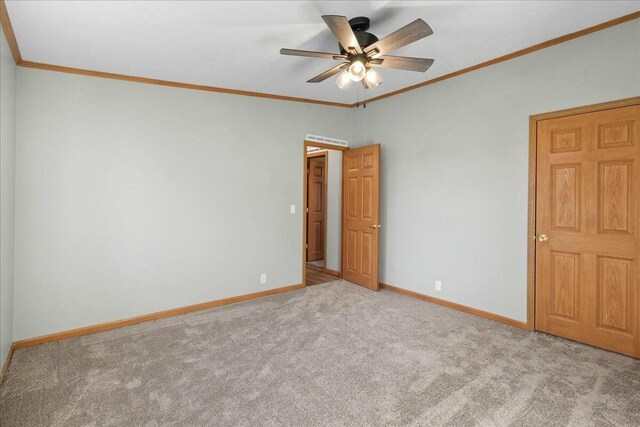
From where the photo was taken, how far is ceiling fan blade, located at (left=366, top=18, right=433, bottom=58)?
2.04m

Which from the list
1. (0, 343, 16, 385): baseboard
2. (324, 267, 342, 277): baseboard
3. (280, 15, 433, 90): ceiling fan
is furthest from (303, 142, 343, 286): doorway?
(0, 343, 16, 385): baseboard

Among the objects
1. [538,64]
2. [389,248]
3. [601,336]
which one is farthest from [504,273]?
[538,64]

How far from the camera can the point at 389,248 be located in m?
4.66

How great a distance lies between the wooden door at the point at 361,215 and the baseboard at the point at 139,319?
41.1 inches

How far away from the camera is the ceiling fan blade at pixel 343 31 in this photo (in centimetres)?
200

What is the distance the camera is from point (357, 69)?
247cm

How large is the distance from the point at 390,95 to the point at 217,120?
2362 mm

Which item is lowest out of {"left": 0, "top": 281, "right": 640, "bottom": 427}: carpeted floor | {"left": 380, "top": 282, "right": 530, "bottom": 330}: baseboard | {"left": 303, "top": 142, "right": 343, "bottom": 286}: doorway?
{"left": 0, "top": 281, "right": 640, "bottom": 427}: carpeted floor

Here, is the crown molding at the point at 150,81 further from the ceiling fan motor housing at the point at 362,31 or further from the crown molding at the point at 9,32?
the ceiling fan motor housing at the point at 362,31

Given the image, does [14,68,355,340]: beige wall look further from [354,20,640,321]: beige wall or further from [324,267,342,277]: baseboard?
[354,20,640,321]: beige wall

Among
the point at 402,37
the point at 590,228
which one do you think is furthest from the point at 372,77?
the point at 590,228

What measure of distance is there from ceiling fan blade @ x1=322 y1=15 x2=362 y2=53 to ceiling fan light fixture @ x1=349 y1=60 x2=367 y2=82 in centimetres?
9

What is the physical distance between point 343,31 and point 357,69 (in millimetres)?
352

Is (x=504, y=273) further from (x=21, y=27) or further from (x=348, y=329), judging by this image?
(x=21, y=27)
